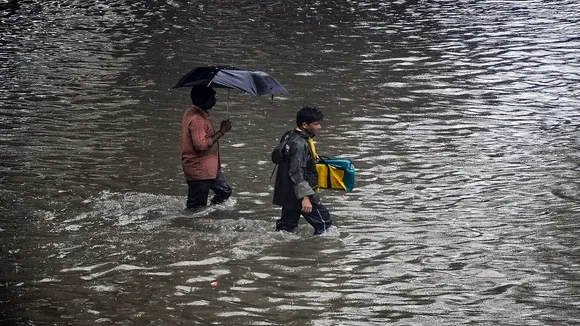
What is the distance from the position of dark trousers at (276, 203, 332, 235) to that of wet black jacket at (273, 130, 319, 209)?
75 mm

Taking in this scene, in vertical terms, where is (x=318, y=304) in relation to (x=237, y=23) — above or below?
below

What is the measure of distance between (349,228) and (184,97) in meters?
6.99

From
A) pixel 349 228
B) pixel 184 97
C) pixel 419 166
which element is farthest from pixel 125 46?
pixel 349 228

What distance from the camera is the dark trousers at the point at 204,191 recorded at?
10633mm

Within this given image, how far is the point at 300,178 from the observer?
9.58 metres

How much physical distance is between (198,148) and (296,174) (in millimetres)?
1362

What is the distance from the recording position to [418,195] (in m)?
11.4

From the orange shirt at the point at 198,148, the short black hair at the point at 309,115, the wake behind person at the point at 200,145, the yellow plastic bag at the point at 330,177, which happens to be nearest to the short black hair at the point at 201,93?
the wake behind person at the point at 200,145

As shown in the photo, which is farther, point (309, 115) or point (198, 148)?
point (198, 148)

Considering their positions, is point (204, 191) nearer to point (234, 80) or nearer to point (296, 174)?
point (234, 80)

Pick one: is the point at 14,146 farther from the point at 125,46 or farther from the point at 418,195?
the point at 125,46

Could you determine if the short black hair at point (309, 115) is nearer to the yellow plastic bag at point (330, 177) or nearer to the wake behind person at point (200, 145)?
the yellow plastic bag at point (330, 177)

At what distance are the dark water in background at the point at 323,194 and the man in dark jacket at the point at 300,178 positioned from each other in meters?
0.21

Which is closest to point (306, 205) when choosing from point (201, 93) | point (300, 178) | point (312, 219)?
point (300, 178)
